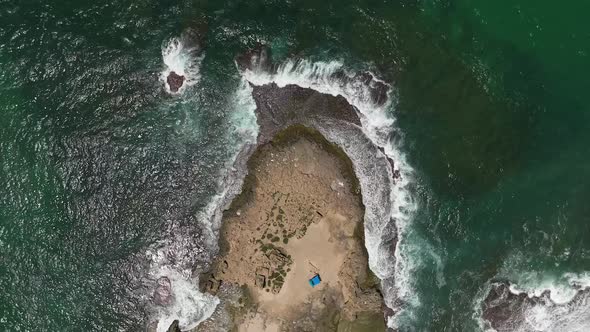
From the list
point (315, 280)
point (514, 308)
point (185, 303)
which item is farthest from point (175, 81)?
point (514, 308)

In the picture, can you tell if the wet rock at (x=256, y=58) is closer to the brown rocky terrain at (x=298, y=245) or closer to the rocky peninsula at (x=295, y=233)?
the rocky peninsula at (x=295, y=233)

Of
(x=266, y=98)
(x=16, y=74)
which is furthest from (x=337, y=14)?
(x=16, y=74)

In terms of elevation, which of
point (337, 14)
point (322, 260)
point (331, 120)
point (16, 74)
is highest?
point (337, 14)

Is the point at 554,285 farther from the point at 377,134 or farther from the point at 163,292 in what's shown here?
the point at 163,292

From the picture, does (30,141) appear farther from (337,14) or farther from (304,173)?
(337,14)

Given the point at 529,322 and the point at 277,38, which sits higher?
the point at 277,38

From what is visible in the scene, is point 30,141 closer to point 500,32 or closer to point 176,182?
point 176,182

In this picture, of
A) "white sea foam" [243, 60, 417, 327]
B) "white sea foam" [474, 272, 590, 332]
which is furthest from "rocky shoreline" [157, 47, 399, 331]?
"white sea foam" [474, 272, 590, 332]
